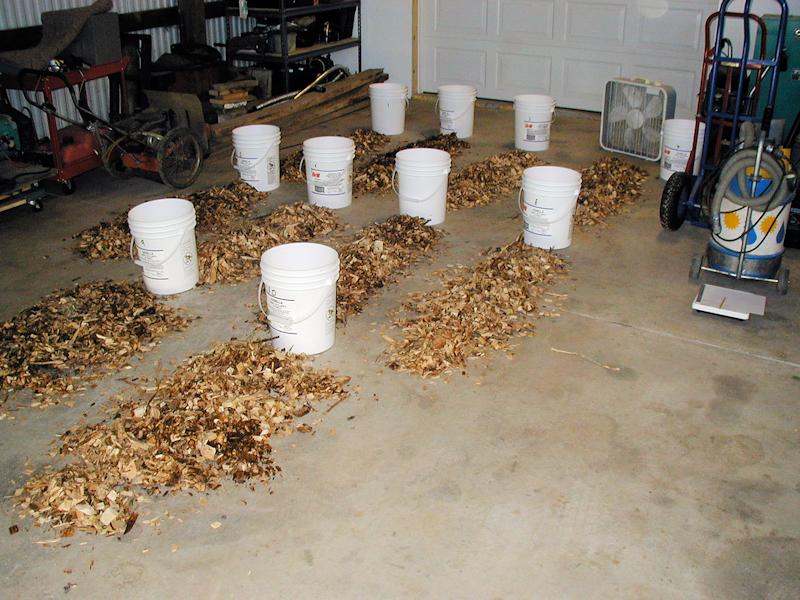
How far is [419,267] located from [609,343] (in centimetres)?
145

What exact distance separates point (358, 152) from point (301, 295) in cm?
410

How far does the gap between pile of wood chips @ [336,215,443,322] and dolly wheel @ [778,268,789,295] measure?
7.30ft

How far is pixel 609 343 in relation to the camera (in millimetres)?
4098

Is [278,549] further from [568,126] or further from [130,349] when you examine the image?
[568,126]

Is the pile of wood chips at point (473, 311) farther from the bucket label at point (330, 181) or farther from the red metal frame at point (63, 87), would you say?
the red metal frame at point (63, 87)

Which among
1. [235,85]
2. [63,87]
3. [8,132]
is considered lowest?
[8,132]

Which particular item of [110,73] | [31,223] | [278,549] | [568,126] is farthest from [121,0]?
[278,549]

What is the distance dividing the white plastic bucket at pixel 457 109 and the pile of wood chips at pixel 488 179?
739 millimetres

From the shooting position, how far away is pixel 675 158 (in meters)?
6.45

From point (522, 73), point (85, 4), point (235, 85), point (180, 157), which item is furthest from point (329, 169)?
point (522, 73)

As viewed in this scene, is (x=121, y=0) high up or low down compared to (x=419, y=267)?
up

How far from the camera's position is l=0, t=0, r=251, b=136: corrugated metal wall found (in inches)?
272

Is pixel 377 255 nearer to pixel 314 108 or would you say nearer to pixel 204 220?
pixel 204 220

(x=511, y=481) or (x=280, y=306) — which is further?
(x=280, y=306)
